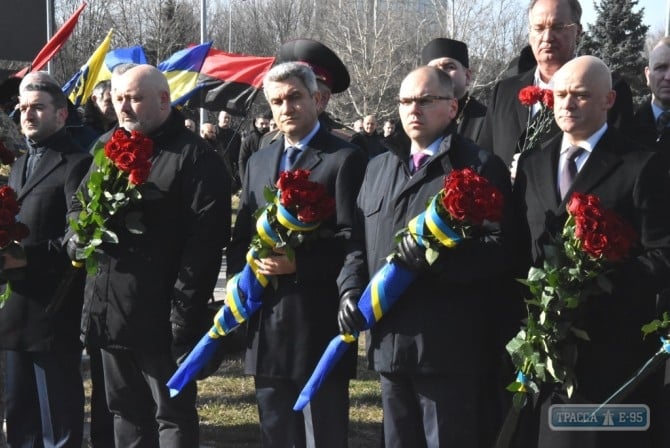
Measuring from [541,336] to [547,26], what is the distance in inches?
68.9

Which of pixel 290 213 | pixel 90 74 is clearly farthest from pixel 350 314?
pixel 90 74

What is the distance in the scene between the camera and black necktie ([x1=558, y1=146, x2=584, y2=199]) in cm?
416

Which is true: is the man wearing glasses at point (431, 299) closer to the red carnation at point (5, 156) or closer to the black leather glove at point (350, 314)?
the black leather glove at point (350, 314)

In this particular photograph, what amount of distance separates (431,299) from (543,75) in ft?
4.97

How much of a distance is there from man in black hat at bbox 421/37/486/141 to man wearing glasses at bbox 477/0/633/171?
1.32ft

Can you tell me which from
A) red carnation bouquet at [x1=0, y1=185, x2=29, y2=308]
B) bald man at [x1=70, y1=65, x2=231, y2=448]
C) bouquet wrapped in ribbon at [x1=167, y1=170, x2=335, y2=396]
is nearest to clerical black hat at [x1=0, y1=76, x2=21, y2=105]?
red carnation bouquet at [x1=0, y1=185, x2=29, y2=308]

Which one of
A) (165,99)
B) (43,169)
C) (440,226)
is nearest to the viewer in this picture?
(440,226)

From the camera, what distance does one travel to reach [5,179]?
6777mm

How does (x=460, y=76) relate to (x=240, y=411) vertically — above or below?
above

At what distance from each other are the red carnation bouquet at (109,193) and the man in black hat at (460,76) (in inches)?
70.8

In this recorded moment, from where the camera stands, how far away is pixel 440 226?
404 cm

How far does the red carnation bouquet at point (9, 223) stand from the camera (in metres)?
5.17

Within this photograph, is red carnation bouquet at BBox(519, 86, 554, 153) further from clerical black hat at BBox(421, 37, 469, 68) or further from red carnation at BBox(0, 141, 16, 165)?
red carnation at BBox(0, 141, 16, 165)

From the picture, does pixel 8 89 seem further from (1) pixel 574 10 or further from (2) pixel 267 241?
(1) pixel 574 10
